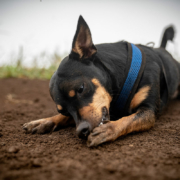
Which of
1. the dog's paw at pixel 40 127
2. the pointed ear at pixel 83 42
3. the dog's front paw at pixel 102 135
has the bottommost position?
the dog's paw at pixel 40 127

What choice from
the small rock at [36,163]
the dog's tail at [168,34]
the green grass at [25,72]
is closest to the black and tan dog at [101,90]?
the small rock at [36,163]

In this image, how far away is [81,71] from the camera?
212 cm

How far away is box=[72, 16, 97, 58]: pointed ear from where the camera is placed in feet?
6.87

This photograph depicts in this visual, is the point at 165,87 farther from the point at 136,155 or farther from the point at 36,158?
the point at 36,158

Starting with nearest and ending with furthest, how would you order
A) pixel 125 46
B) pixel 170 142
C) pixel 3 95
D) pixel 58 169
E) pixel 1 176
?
1. pixel 1 176
2. pixel 58 169
3. pixel 170 142
4. pixel 125 46
5. pixel 3 95

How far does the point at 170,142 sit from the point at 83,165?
100 cm

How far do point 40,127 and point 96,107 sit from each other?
0.94m

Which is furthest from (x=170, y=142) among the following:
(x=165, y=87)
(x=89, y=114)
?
(x=165, y=87)

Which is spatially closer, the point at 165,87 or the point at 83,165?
the point at 83,165

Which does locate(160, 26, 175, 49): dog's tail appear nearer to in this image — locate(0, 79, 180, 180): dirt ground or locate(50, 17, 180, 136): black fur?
locate(50, 17, 180, 136): black fur

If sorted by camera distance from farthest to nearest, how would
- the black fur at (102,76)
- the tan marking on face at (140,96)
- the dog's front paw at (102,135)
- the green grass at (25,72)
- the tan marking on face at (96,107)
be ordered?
1. the green grass at (25,72)
2. the tan marking on face at (140,96)
3. the black fur at (102,76)
4. the tan marking on face at (96,107)
5. the dog's front paw at (102,135)

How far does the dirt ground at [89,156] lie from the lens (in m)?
1.13

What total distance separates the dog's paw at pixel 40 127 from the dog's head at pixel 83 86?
17.3 inches

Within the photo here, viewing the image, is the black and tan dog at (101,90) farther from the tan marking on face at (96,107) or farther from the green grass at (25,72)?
the green grass at (25,72)
